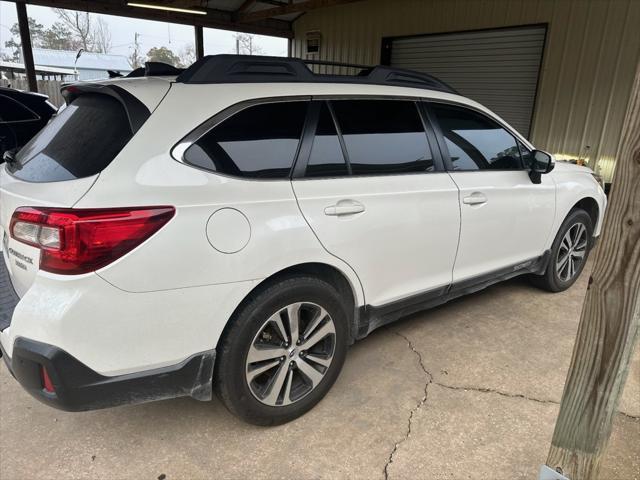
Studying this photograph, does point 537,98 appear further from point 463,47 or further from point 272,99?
point 272,99

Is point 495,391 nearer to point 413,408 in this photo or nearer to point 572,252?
point 413,408

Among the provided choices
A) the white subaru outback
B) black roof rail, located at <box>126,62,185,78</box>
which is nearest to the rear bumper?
the white subaru outback

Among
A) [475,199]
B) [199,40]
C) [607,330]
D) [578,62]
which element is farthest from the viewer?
[199,40]

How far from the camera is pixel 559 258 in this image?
420cm

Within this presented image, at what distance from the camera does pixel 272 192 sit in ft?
7.21

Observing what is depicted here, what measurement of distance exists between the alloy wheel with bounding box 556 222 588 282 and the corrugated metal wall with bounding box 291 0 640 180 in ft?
12.7

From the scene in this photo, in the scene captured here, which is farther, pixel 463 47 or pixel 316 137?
pixel 463 47

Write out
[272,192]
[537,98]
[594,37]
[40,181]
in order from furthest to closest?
[537,98], [594,37], [272,192], [40,181]

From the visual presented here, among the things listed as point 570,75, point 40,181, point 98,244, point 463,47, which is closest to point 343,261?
point 98,244

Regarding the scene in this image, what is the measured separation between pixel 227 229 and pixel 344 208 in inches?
26.9

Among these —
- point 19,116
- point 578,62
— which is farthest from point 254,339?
point 578,62

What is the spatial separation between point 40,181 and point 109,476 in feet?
4.42

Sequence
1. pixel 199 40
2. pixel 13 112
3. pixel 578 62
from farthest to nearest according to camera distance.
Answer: pixel 199 40 < pixel 578 62 < pixel 13 112

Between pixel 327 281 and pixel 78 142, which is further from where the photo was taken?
pixel 327 281
